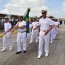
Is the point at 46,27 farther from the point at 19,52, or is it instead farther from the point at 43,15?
the point at 19,52

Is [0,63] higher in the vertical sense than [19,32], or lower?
lower

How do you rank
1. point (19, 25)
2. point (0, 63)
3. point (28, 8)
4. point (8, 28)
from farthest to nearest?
1. point (28, 8)
2. point (8, 28)
3. point (19, 25)
4. point (0, 63)

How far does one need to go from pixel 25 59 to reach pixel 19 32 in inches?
80.5

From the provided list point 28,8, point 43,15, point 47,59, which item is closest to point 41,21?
point 43,15

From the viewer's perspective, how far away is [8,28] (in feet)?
44.0

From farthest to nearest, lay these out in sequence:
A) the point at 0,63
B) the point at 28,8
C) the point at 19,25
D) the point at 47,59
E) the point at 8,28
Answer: the point at 28,8, the point at 8,28, the point at 19,25, the point at 47,59, the point at 0,63

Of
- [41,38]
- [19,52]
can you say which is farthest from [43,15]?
[19,52]

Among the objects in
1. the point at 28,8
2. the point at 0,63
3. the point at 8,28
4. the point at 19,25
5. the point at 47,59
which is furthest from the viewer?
the point at 28,8

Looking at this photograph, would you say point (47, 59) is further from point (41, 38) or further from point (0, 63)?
point (0, 63)

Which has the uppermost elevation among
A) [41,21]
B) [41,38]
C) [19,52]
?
[41,21]

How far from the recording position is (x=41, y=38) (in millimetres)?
11008

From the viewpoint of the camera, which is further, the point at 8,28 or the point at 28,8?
the point at 28,8

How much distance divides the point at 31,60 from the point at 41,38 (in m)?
1.10

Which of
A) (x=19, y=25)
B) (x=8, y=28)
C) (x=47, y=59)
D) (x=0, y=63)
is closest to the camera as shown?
(x=0, y=63)
